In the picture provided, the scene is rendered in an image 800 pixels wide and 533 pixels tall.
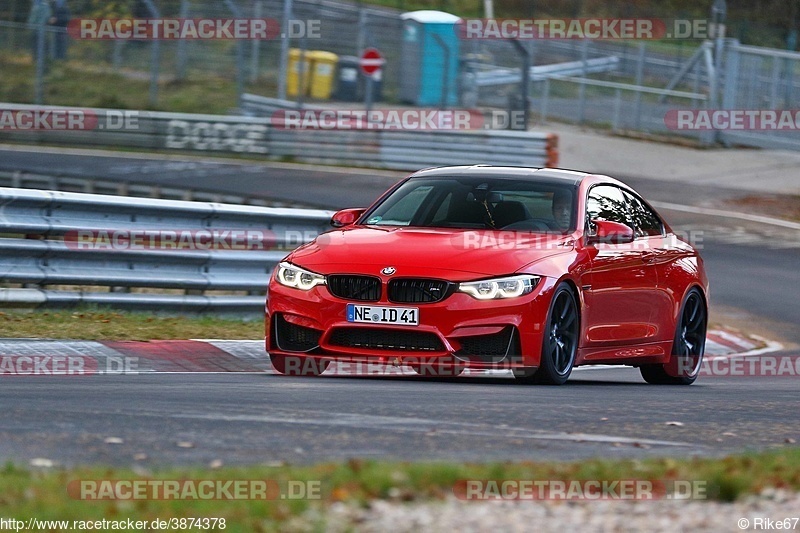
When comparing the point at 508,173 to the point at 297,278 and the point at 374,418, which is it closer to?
the point at 297,278

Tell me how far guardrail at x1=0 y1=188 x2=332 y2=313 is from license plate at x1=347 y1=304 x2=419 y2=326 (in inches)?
145

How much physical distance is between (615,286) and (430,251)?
1.56 meters

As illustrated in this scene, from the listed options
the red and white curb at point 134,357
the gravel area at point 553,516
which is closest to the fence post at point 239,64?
the red and white curb at point 134,357

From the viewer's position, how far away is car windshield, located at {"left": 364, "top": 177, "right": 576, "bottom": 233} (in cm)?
1006

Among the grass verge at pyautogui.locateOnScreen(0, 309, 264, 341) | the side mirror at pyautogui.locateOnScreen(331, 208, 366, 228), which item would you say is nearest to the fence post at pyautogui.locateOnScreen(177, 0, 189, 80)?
the grass verge at pyautogui.locateOnScreen(0, 309, 264, 341)

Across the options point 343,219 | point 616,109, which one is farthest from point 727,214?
point 343,219

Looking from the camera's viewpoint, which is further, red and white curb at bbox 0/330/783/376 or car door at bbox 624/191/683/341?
car door at bbox 624/191/683/341

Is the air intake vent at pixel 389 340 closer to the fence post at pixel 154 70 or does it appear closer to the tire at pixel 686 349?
the tire at pixel 686 349

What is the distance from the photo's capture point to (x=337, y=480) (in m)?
5.30

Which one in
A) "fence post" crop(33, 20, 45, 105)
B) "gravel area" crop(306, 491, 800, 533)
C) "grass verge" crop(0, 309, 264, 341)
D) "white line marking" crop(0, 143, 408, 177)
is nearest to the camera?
"gravel area" crop(306, 491, 800, 533)

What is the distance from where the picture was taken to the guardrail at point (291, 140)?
91.4 feet

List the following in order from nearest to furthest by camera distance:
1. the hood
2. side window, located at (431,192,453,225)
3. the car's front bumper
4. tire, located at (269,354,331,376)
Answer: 1. the car's front bumper
2. the hood
3. tire, located at (269,354,331,376)
4. side window, located at (431,192,453,225)

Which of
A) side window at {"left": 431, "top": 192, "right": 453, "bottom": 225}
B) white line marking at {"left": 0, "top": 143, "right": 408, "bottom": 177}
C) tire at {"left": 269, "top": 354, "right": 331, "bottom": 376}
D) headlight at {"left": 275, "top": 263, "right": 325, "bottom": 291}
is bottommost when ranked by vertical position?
white line marking at {"left": 0, "top": 143, "right": 408, "bottom": 177}

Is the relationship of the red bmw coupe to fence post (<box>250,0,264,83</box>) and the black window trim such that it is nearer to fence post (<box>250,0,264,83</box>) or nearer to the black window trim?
the black window trim
